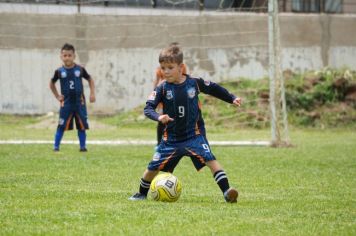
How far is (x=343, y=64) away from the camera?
26.1 meters

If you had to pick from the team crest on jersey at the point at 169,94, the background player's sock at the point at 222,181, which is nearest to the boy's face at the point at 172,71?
the team crest on jersey at the point at 169,94

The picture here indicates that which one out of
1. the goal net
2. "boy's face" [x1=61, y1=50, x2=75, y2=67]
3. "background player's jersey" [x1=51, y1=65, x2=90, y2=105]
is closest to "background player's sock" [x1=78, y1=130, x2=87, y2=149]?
"background player's jersey" [x1=51, y1=65, x2=90, y2=105]

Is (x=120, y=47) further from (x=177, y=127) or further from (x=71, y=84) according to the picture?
(x=177, y=127)

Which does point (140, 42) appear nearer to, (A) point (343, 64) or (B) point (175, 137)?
(A) point (343, 64)

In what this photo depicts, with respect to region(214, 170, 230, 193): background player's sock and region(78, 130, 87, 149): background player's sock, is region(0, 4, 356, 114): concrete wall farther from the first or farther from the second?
region(214, 170, 230, 193): background player's sock

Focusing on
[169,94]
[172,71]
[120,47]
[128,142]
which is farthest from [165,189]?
[120,47]

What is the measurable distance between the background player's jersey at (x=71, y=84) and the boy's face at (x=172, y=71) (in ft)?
21.3

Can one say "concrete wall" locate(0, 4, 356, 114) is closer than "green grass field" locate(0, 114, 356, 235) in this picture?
No

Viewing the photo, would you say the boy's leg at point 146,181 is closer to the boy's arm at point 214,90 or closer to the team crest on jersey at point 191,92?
the team crest on jersey at point 191,92

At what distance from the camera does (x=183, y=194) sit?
28.2 feet

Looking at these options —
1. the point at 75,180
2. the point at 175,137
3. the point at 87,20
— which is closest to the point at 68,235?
the point at 175,137

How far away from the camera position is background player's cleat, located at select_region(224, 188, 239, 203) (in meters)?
7.70

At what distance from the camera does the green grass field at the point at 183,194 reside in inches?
245

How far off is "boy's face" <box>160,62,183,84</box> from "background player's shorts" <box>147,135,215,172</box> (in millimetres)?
620
